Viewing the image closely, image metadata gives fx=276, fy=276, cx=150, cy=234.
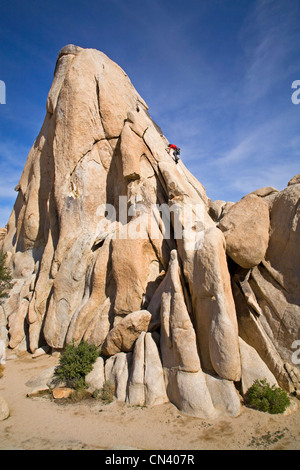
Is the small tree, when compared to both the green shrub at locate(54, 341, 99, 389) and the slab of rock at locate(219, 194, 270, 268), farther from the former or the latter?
the slab of rock at locate(219, 194, 270, 268)

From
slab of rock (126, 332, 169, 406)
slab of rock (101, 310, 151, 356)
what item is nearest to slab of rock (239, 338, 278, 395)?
slab of rock (126, 332, 169, 406)

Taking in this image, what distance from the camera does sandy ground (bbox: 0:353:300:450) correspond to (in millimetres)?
7555

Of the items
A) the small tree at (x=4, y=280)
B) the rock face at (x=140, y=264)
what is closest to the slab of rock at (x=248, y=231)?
the rock face at (x=140, y=264)

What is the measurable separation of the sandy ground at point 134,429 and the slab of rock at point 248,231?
17.6 feet

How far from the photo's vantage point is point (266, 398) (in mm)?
8930

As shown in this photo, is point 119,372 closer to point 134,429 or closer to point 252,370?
point 134,429

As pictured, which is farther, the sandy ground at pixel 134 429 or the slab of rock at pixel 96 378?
the slab of rock at pixel 96 378

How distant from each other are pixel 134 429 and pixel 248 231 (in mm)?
8133

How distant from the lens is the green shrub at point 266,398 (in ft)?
28.5

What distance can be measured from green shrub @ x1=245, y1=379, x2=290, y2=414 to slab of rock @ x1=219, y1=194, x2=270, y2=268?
439cm

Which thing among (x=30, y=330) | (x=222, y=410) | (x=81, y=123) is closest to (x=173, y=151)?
(x=81, y=123)

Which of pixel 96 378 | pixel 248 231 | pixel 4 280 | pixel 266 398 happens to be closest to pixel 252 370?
pixel 266 398

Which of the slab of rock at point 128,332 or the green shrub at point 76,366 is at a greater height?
the slab of rock at point 128,332

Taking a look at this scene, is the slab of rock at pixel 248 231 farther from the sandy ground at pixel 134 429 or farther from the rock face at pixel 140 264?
the sandy ground at pixel 134 429
